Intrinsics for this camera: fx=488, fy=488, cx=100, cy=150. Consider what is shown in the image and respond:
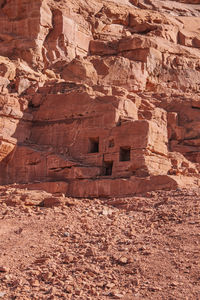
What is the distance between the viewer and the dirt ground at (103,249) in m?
8.03

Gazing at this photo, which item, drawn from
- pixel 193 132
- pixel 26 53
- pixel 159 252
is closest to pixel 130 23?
pixel 26 53

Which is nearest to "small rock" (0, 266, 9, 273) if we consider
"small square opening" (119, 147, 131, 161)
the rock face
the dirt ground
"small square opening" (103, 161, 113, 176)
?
the dirt ground

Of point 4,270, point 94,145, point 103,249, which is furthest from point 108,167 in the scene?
point 4,270

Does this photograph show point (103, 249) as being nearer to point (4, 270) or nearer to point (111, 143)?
point (4, 270)

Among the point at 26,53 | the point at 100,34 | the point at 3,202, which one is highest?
the point at 100,34

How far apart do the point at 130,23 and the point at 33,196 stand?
23903mm

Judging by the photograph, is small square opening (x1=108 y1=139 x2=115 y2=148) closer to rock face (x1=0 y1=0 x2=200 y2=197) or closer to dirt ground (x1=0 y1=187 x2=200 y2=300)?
rock face (x1=0 y1=0 x2=200 y2=197)

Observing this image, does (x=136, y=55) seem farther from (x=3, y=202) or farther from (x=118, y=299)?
(x=118, y=299)

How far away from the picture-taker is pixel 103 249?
9.71m

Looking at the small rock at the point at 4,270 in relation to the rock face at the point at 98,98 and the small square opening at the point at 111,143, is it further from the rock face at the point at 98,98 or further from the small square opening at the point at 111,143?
the small square opening at the point at 111,143

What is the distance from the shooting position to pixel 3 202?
46.4 ft

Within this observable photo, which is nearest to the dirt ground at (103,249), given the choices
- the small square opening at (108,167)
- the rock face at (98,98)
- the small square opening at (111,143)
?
the rock face at (98,98)

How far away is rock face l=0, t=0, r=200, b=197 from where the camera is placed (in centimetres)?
1650

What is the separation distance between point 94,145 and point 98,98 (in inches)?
70.3
